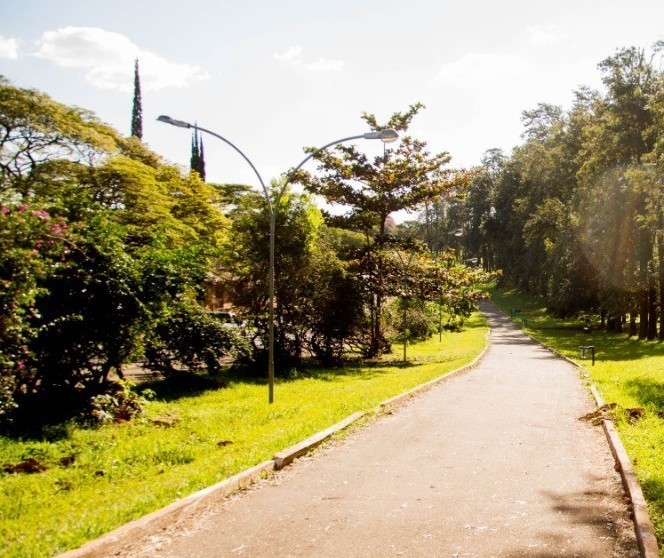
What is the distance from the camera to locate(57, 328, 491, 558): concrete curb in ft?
17.8

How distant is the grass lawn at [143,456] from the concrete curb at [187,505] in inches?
7.8

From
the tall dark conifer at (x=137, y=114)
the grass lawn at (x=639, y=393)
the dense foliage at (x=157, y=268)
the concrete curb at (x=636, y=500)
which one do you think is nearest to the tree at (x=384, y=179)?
the dense foliage at (x=157, y=268)

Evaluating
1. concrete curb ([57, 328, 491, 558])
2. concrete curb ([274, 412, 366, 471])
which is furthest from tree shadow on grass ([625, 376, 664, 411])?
concrete curb ([57, 328, 491, 558])

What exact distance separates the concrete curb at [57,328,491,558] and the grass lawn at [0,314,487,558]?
0.20 meters

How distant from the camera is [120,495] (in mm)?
7355

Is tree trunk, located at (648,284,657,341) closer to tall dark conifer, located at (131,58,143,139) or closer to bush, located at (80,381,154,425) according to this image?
bush, located at (80,381,154,425)

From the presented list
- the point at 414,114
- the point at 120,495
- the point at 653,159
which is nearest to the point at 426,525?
the point at 120,495

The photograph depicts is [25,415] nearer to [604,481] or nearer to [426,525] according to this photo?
[426,525]

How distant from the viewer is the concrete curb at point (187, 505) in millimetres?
→ 5418

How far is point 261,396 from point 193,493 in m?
10.6

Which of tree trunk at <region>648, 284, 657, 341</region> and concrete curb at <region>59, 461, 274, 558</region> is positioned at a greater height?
tree trunk at <region>648, 284, 657, 341</region>

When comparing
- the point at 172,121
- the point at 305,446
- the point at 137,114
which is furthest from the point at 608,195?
the point at 137,114

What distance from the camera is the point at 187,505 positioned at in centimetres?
652

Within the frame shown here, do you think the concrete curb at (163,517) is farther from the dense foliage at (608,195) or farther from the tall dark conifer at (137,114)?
the tall dark conifer at (137,114)
